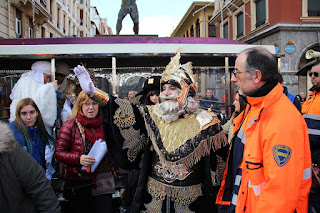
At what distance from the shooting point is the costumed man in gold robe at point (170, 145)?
2.23 metres

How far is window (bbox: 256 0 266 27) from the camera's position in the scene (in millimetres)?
15294

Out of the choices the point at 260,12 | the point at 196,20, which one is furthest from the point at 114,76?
the point at 196,20

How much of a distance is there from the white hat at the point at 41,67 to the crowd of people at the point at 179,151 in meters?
1.99

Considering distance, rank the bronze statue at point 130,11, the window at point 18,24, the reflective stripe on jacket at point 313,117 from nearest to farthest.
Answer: the reflective stripe on jacket at point 313,117, the bronze statue at point 130,11, the window at point 18,24

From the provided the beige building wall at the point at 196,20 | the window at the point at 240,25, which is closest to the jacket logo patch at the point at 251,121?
the window at the point at 240,25

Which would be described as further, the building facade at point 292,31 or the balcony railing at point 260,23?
the balcony railing at point 260,23

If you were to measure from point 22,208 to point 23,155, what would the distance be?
40 cm

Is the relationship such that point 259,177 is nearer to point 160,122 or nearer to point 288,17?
point 160,122

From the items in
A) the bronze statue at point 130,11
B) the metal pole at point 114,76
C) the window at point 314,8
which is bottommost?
the metal pole at point 114,76

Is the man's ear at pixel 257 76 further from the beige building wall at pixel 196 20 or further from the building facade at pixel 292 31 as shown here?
the beige building wall at pixel 196 20

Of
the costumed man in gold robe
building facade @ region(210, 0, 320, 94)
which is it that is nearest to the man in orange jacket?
the costumed man in gold robe

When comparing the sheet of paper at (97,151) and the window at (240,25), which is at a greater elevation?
the window at (240,25)

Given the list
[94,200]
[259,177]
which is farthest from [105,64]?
[259,177]

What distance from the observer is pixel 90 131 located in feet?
9.47
